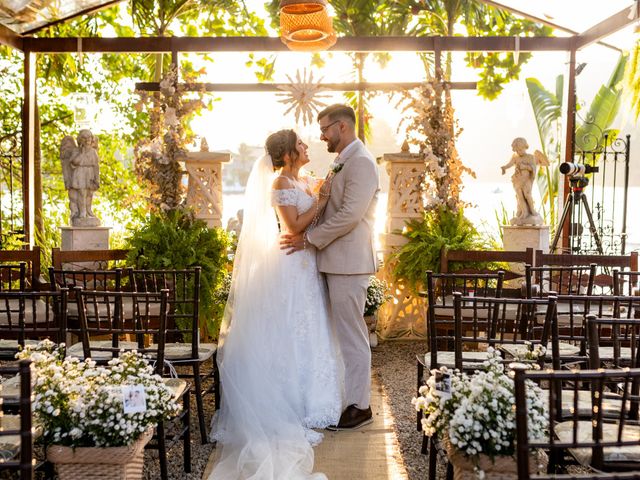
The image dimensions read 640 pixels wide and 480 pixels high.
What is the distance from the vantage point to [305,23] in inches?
208

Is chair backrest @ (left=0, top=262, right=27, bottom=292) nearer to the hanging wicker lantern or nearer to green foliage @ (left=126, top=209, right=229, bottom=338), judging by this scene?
green foliage @ (left=126, top=209, right=229, bottom=338)

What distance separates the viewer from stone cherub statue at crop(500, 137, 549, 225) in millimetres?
7062

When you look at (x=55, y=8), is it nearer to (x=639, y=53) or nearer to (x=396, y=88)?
(x=396, y=88)

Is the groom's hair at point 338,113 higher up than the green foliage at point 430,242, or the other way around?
the groom's hair at point 338,113

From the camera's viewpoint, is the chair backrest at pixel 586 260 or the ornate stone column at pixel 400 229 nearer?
the chair backrest at pixel 586 260

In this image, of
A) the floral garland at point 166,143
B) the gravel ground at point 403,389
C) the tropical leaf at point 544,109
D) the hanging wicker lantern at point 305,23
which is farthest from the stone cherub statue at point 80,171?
the tropical leaf at point 544,109

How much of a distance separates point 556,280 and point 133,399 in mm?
4593

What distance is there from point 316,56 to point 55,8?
6.55m

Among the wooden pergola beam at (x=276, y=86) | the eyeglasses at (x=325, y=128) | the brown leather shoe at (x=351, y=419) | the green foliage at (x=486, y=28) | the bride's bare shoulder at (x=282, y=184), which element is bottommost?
the brown leather shoe at (x=351, y=419)

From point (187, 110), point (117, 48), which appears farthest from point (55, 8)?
point (187, 110)

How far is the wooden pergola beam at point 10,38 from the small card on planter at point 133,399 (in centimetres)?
499

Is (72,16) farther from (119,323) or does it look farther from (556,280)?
(556,280)

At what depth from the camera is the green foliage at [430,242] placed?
265 inches

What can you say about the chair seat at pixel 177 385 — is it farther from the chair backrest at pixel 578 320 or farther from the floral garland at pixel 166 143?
the floral garland at pixel 166 143
